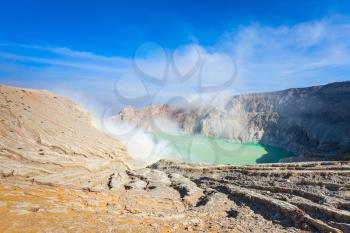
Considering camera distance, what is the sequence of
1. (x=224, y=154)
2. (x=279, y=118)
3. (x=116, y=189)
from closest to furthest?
1. (x=116, y=189)
2. (x=224, y=154)
3. (x=279, y=118)

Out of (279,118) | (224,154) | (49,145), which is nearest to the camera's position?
(49,145)

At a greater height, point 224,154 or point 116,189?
point 116,189

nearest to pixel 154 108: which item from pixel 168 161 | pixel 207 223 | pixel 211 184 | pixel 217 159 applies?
pixel 217 159

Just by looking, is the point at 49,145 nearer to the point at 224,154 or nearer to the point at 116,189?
the point at 116,189

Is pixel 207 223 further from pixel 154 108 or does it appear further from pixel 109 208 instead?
pixel 154 108

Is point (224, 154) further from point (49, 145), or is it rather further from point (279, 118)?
point (49, 145)

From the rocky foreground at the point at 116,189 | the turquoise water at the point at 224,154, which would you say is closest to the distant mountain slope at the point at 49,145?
the rocky foreground at the point at 116,189

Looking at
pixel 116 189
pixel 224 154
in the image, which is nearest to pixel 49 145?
pixel 116 189

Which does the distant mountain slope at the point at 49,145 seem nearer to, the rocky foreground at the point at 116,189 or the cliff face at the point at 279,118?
the rocky foreground at the point at 116,189

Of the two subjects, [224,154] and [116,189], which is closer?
[116,189]

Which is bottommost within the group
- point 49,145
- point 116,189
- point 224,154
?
point 224,154
